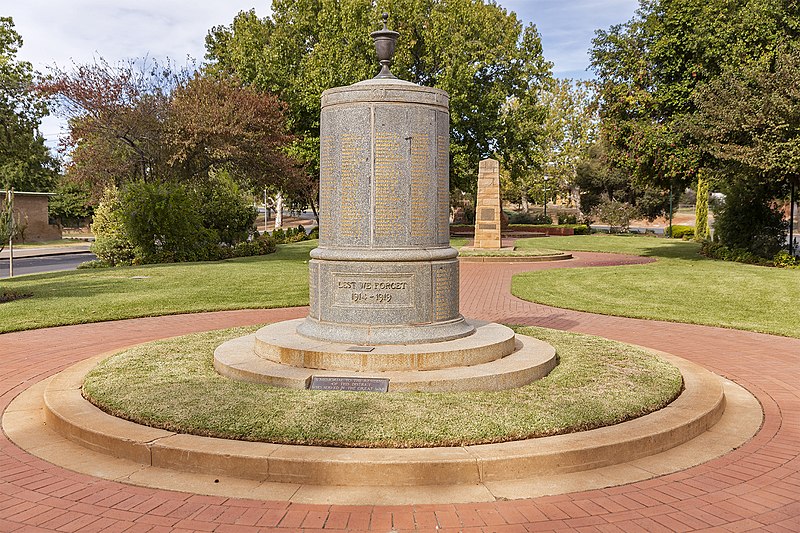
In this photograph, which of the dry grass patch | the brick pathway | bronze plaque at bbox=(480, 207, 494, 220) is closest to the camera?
the brick pathway

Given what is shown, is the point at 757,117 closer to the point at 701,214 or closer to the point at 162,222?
the point at 162,222

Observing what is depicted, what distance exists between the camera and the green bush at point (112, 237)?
2402cm

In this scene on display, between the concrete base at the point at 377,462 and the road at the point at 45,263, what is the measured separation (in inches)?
851

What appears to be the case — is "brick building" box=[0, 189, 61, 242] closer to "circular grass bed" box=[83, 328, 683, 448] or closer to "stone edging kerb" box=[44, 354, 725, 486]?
"circular grass bed" box=[83, 328, 683, 448]

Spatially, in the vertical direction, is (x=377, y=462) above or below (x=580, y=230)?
below

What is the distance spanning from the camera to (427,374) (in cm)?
650

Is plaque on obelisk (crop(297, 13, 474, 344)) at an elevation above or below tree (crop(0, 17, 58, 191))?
below

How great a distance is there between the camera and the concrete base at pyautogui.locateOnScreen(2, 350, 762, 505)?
180 inches

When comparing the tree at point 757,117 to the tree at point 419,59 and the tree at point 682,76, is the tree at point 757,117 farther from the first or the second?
the tree at point 419,59

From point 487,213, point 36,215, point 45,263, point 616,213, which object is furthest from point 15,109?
point 616,213

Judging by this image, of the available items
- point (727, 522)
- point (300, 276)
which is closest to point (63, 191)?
point (300, 276)

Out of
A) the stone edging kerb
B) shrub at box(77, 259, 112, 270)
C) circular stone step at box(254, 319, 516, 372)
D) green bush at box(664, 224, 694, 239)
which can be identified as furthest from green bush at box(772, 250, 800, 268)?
shrub at box(77, 259, 112, 270)

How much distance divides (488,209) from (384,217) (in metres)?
21.8

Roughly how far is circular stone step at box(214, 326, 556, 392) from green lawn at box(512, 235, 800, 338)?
246 inches
